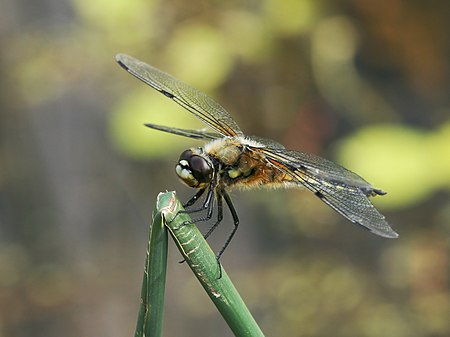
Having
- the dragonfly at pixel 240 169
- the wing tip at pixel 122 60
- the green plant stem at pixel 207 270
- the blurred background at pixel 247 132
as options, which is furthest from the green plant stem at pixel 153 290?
the blurred background at pixel 247 132

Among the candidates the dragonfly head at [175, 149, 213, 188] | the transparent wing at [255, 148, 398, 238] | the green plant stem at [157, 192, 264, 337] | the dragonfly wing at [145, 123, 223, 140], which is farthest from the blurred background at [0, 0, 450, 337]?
the green plant stem at [157, 192, 264, 337]

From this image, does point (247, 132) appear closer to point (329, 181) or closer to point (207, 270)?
point (329, 181)

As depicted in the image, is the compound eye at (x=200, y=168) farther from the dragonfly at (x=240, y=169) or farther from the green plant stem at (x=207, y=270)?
the green plant stem at (x=207, y=270)

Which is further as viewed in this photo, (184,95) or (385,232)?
(184,95)

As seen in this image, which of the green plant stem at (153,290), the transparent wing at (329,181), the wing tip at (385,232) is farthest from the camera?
the transparent wing at (329,181)

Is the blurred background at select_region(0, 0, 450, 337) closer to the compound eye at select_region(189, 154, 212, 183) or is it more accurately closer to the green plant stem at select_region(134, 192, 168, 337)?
the compound eye at select_region(189, 154, 212, 183)

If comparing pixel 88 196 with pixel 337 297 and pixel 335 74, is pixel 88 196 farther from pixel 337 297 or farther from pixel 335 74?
pixel 335 74

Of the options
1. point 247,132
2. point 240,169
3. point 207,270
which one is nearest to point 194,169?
point 240,169
